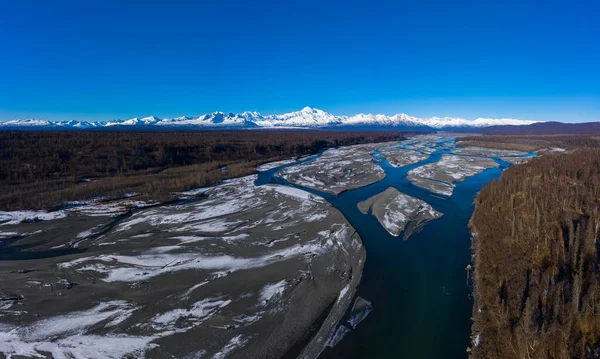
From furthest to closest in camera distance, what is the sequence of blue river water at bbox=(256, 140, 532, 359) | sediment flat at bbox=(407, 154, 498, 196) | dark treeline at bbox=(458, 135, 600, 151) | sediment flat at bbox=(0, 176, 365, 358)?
dark treeline at bbox=(458, 135, 600, 151), sediment flat at bbox=(407, 154, 498, 196), blue river water at bbox=(256, 140, 532, 359), sediment flat at bbox=(0, 176, 365, 358)

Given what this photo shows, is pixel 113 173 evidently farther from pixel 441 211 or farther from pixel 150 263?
pixel 441 211

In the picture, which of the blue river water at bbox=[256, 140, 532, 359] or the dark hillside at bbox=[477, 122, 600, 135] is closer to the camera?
the blue river water at bbox=[256, 140, 532, 359]

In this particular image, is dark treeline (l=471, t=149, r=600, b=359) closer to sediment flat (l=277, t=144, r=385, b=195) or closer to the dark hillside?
sediment flat (l=277, t=144, r=385, b=195)

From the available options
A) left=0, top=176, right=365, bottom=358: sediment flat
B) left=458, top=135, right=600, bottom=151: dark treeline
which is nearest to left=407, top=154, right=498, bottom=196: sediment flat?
left=0, top=176, right=365, bottom=358: sediment flat

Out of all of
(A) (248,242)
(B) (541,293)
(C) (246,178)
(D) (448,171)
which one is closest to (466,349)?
(B) (541,293)

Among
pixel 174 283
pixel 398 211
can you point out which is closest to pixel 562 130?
pixel 398 211

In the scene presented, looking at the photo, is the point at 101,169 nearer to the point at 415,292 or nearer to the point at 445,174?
the point at 415,292

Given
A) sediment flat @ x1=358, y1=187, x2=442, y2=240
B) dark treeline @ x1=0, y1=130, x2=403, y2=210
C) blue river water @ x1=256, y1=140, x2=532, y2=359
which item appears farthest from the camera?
dark treeline @ x1=0, y1=130, x2=403, y2=210
